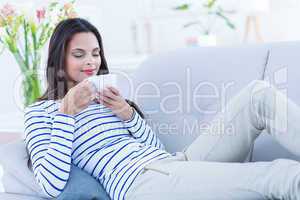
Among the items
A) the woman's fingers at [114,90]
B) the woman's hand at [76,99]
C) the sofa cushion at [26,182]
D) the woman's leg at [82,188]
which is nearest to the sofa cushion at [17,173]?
the sofa cushion at [26,182]

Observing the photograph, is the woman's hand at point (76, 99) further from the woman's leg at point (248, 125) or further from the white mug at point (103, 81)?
the woman's leg at point (248, 125)

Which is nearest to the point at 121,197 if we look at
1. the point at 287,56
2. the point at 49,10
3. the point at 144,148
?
the point at 144,148

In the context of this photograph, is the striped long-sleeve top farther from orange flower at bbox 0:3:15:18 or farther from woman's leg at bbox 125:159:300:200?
orange flower at bbox 0:3:15:18

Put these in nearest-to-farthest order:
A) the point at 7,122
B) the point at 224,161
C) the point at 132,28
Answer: the point at 224,161 → the point at 7,122 → the point at 132,28

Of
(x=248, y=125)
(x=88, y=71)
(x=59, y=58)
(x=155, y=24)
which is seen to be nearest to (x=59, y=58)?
(x=59, y=58)

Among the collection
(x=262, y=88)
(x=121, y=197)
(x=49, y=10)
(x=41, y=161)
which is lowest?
(x=121, y=197)

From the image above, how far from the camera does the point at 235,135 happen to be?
1485mm

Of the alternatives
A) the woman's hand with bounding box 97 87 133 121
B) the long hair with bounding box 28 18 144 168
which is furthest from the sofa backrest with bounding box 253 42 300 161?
the long hair with bounding box 28 18 144 168

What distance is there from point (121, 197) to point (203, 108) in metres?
0.54

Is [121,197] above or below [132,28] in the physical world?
below

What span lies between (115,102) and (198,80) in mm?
370

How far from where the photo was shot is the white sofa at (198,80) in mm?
1765

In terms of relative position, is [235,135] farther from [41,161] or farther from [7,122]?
[7,122]

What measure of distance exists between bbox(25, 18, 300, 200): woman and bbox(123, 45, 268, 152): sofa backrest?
0.36 ft
